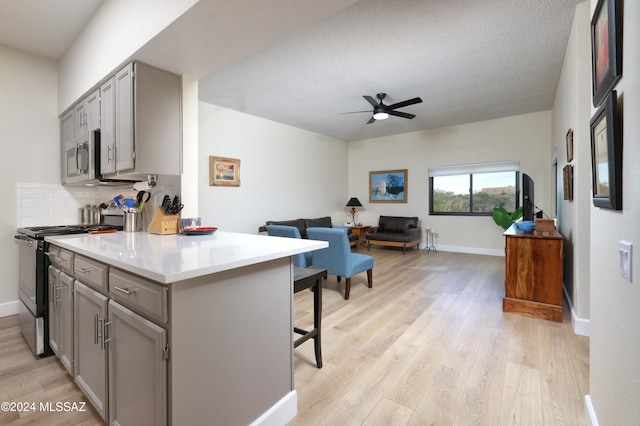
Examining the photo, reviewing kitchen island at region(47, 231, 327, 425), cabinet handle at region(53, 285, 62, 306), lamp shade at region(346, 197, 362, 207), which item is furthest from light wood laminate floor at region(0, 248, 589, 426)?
lamp shade at region(346, 197, 362, 207)

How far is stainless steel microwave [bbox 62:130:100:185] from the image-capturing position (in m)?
2.62

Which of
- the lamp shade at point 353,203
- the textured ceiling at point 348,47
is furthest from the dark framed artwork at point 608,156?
the lamp shade at point 353,203

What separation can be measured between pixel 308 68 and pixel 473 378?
3515 mm

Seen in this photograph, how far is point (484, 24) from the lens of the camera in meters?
2.77

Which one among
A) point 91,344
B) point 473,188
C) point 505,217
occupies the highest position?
point 473,188

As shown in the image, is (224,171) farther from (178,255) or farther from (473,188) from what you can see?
(473,188)

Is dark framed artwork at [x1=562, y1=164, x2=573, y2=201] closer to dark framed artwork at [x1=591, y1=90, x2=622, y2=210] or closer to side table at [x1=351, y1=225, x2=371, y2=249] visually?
dark framed artwork at [x1=591, y1=90, x2=622, y2=210]

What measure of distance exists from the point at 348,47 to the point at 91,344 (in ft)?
10.9

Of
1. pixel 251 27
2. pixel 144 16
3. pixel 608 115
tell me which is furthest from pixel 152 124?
pixel 608 115

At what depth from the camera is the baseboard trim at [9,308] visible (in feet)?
10.1

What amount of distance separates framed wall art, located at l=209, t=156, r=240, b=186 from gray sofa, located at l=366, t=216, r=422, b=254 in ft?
11.1

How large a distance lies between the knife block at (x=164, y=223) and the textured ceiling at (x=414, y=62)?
6.84 ft

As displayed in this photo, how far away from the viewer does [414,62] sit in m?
3.46

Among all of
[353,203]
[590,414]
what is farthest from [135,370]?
[353,203]
